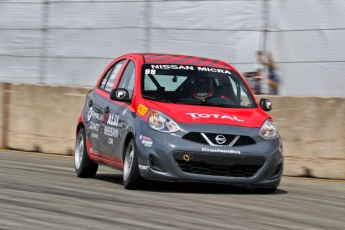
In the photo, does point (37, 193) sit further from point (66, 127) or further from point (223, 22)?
point (223, 22)

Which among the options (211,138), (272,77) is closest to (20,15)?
(272,77)

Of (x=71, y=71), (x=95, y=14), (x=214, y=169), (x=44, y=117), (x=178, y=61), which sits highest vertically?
(x=178, y=61)

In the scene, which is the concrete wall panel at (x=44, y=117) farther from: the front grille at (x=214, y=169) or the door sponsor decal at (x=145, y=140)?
the front grille at (x=214, y=169)

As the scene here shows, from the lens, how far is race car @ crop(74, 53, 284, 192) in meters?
9.46

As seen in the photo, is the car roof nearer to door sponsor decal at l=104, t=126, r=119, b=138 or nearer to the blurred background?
door sponsor decal at l=104, t=126, r=119, b=138

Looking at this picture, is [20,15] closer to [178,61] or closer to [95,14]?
[95,14]

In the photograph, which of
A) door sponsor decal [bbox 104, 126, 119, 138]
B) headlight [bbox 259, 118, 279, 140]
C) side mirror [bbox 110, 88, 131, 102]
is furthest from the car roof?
headlight [bbox 259, 118, 279, 140]

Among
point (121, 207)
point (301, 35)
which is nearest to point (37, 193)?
point (121, 207)

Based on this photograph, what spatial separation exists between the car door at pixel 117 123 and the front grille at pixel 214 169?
0.92m

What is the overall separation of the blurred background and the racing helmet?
296 centimetres

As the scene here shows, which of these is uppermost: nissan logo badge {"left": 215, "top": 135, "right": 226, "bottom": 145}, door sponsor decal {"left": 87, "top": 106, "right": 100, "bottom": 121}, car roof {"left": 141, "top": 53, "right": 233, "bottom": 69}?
car roof {"left": 141, "top": 53, "right": 233, "bottom": 69}

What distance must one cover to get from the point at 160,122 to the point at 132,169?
0.57 meters

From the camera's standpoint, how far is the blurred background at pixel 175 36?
44.8ft

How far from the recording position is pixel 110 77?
11.6 meters
